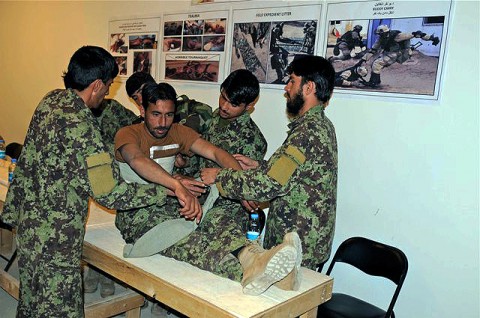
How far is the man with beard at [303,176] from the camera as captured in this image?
2162 mm

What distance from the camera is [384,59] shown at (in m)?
2.56

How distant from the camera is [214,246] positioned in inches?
81.4

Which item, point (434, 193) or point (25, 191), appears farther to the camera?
point (434, 193)

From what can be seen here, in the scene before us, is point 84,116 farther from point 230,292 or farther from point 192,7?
point 192,7

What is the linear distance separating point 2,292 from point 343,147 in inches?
112

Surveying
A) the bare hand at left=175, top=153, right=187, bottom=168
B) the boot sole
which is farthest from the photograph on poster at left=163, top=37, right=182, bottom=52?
the boot sole

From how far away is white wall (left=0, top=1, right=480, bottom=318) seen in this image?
233 cm


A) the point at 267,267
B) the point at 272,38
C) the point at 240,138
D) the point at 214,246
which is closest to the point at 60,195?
the point at 214,246

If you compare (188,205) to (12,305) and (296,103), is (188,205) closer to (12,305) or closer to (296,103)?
(296,103)

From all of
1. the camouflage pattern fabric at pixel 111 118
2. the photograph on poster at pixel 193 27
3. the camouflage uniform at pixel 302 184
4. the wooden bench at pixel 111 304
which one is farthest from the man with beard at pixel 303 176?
the camouflage pattern fabric at pixel 111 118

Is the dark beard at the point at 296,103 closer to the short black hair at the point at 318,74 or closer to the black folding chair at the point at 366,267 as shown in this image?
the short black hair at the point at 318,74

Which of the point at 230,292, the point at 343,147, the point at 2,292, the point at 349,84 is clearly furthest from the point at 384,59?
the point at 2,292

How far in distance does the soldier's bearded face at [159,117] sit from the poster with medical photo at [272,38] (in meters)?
1.02

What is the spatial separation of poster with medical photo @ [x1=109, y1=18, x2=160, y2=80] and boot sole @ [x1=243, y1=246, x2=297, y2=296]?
8.87ft
